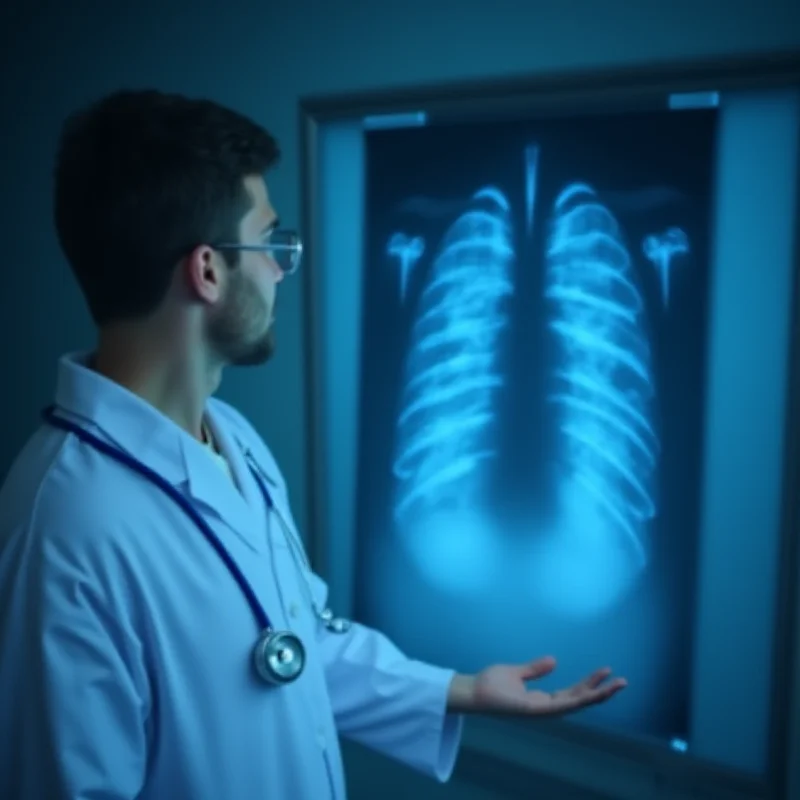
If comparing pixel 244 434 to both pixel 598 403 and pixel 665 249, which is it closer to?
pixel 598 403

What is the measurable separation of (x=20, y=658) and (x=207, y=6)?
114 centimetres

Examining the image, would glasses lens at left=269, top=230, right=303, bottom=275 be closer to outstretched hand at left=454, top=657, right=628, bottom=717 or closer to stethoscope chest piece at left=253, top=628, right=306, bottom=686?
stethoscope chest piece at left=253, top=628, right=306, bottom=686

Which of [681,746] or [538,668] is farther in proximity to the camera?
[681,746]

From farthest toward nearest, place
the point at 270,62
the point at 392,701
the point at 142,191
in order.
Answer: the point at 270,62
the point at 392,701
the point at 142,191

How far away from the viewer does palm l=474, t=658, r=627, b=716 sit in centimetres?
98

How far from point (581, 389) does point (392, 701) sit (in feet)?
1.57

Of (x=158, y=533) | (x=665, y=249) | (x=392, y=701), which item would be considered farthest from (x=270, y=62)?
(x=392, y=701)

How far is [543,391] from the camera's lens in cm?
120

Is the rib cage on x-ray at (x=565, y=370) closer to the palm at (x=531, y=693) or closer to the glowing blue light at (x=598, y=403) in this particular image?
the glowing blue light at (x=598, y=403)

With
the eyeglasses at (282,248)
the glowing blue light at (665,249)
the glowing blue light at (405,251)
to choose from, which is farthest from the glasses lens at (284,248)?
the glowing blue light at (665,249)

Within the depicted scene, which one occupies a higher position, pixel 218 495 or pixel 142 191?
pixel 142 191

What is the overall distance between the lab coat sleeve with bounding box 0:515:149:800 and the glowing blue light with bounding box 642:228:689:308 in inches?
28.6

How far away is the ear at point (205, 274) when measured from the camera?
2.92 ft

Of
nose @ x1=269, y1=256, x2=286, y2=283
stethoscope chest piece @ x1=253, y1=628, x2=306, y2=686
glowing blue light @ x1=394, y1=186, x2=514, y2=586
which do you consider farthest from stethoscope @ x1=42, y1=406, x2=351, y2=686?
glowing blue light @ x1=394, y1=186, x2=514, y2=586
